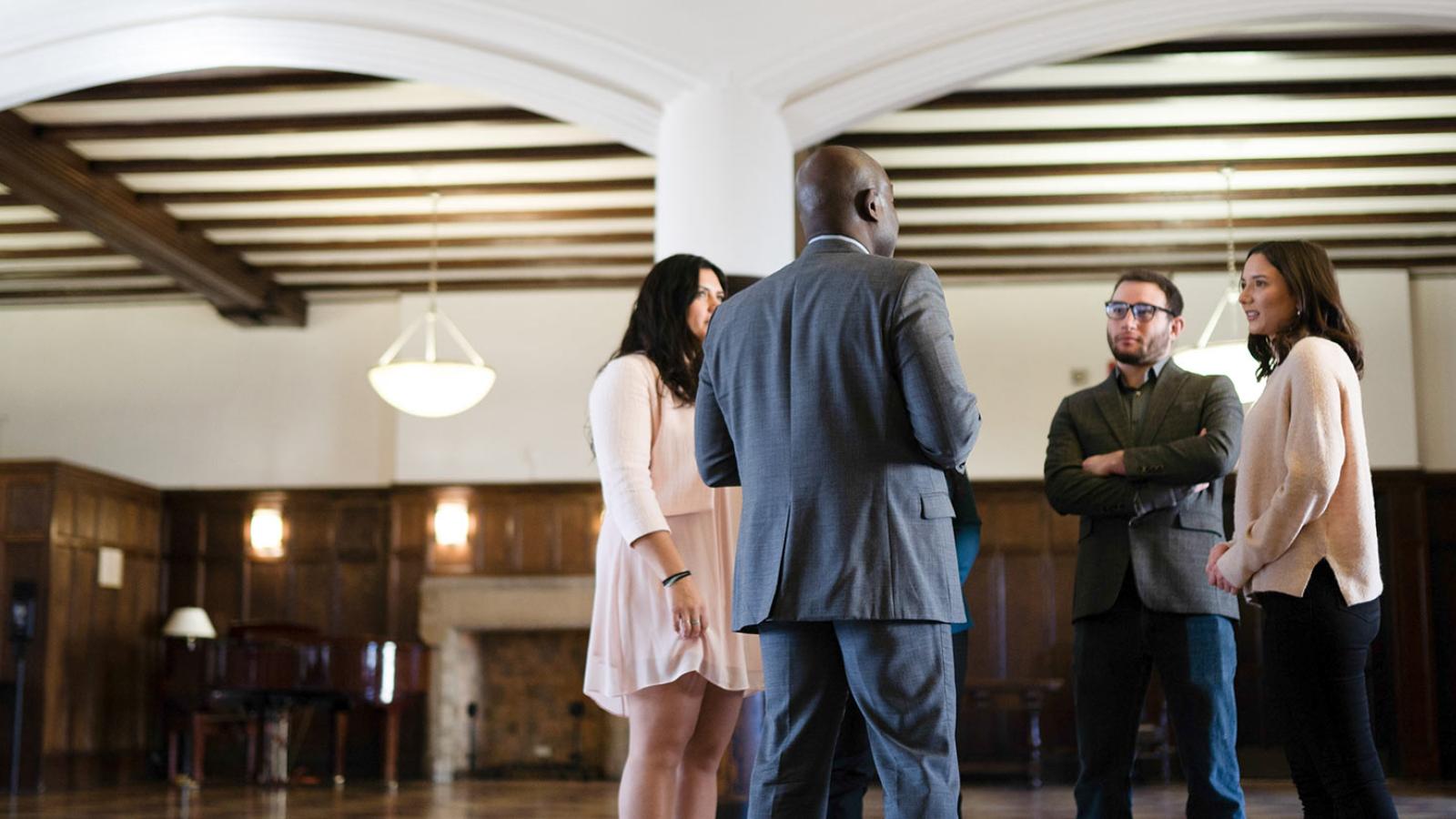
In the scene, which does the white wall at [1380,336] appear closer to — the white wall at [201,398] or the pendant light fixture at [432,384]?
the pendant light fixture at [432,384]

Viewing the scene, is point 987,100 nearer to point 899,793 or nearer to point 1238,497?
point 1238,497

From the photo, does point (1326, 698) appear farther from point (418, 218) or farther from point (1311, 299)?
point (418, 218)

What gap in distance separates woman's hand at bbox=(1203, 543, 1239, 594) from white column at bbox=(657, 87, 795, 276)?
2476mm

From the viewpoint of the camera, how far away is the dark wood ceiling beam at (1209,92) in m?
8.05

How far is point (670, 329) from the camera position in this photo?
3.35 m

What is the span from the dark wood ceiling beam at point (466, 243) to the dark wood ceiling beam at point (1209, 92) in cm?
360

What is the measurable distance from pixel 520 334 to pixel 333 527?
233 cm

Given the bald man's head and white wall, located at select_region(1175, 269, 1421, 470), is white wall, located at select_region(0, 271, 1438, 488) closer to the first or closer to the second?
white wall, located at select_region(1175, 269, 1421, 470)

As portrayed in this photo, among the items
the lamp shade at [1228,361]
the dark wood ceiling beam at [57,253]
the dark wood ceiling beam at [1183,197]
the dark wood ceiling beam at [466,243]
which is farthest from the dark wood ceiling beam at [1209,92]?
the dark wood ceiling beam at [57,253]

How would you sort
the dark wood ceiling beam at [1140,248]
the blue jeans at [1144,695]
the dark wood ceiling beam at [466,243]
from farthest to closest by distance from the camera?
Result: the dark wood ceiling beam at [1140,248]
the dark wood ceiling beam at [466,243]
the blue jeans at [1144,695]

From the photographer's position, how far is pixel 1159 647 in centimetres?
361

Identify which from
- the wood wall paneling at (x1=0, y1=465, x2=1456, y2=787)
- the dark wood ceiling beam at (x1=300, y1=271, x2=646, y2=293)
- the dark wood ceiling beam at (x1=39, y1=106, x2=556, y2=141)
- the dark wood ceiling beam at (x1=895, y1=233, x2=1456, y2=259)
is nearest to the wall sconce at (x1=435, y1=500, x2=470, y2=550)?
the wood wall paneling at (x1=0, y1=465, x2=1456, y2=787)

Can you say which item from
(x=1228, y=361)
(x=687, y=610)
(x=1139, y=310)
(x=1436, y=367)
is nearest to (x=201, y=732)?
(x=1228, y=361)

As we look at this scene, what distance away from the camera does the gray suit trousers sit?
2.40m
